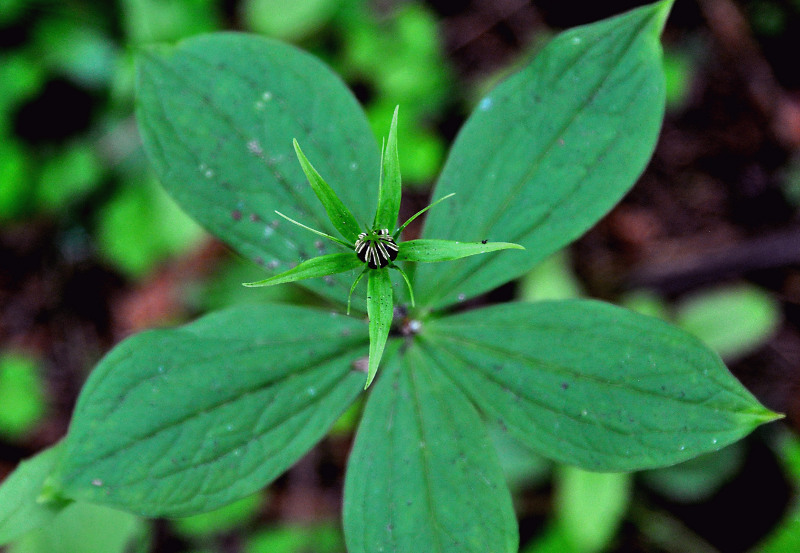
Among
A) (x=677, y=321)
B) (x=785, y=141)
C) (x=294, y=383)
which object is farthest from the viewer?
(x=785, y=141)

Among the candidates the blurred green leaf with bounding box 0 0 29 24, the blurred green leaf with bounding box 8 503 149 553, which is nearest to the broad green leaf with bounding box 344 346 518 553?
the blurred green leaf with bounding box 8 503 149 553

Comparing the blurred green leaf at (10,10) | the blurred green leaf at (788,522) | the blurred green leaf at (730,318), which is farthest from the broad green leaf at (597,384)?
the blurred green leaf at (10,10)

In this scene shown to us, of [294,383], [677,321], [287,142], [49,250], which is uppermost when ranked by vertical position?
[49,250]

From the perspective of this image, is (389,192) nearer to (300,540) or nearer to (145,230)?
(300,540)

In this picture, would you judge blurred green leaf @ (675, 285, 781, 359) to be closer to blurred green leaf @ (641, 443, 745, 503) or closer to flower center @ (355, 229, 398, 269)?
blurred green leaf @ (641, 443, 745, 503)

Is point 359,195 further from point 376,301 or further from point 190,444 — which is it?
point 190,444

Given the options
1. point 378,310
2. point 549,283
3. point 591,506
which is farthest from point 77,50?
point 591,506

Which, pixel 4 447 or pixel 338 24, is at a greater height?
pixel 338 24

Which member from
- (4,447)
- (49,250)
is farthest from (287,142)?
(4,447)

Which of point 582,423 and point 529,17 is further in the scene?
point 529,17
